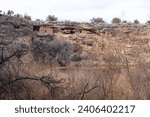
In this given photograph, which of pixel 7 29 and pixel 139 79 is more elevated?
pixel 7 29

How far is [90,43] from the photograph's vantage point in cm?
1680

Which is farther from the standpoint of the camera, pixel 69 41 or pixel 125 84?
pixel 69 41

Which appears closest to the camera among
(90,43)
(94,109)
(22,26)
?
(94,109)

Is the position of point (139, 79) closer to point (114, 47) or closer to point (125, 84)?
point (125, 84)

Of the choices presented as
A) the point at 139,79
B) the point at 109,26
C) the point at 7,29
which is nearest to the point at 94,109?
the point at 139,79

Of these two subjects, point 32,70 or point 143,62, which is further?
point 32,70

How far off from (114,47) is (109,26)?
861cm

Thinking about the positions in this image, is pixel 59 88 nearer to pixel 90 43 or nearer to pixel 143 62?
pixel 143 62

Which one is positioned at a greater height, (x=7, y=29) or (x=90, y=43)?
(x=7, y=29)

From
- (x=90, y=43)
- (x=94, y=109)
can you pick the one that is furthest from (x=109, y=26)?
(x=94, y=109)

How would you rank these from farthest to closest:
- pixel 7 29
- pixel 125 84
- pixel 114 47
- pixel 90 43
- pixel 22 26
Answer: pixel 90 43, pixel 22 26, pixel 114 47, pixel 7 29, pixel 125 84

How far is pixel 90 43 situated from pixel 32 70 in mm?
8637

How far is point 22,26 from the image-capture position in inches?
615

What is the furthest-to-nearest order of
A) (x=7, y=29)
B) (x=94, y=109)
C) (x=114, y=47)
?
1. (x=114, y=47)
2. (x=7, y=29)
3. (x=94, y=109)
